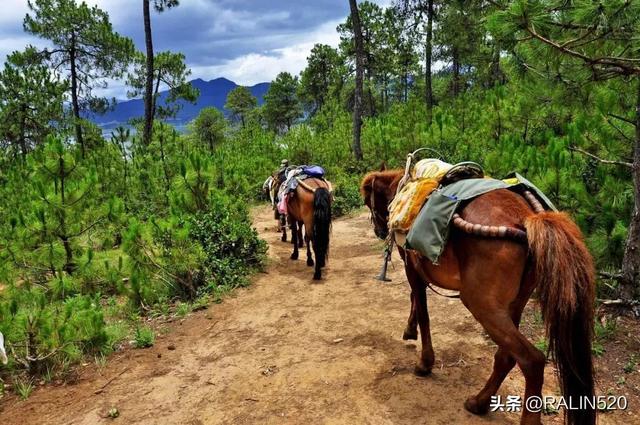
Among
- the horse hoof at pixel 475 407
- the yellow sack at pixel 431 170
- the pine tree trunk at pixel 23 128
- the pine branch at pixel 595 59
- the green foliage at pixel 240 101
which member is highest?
the green foliage at pixel 240 101

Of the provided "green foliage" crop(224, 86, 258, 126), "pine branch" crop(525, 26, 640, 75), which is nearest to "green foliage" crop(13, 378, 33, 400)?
"pine branch" crop(525, 26, 640, 75)

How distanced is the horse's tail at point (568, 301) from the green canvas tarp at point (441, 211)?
1.61 ft

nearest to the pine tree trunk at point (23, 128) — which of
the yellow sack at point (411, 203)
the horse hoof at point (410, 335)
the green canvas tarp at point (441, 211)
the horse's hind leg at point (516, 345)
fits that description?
the horse hoof at point (410, 335)

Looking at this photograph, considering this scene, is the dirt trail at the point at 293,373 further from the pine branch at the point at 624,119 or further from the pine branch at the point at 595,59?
the pine branch at the point at 595,59

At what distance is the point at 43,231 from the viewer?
18.4ft

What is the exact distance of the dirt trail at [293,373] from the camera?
10.1ft

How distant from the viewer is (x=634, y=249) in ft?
11.8

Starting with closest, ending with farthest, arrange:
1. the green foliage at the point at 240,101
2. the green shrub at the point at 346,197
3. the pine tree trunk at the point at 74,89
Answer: the green shrub at the point at 346,197
the pine tree trunk at the point at 74,89
the green foliage at the point at 240,101

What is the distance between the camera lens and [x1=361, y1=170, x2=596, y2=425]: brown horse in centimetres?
222

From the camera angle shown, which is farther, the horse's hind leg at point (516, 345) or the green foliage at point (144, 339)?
the green foliage at point (144, 339)

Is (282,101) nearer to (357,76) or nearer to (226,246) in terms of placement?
(357,76)

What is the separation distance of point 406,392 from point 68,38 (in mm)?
17726

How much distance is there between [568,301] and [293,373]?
231 centimetres

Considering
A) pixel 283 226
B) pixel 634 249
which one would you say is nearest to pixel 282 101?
pixel 283 226
